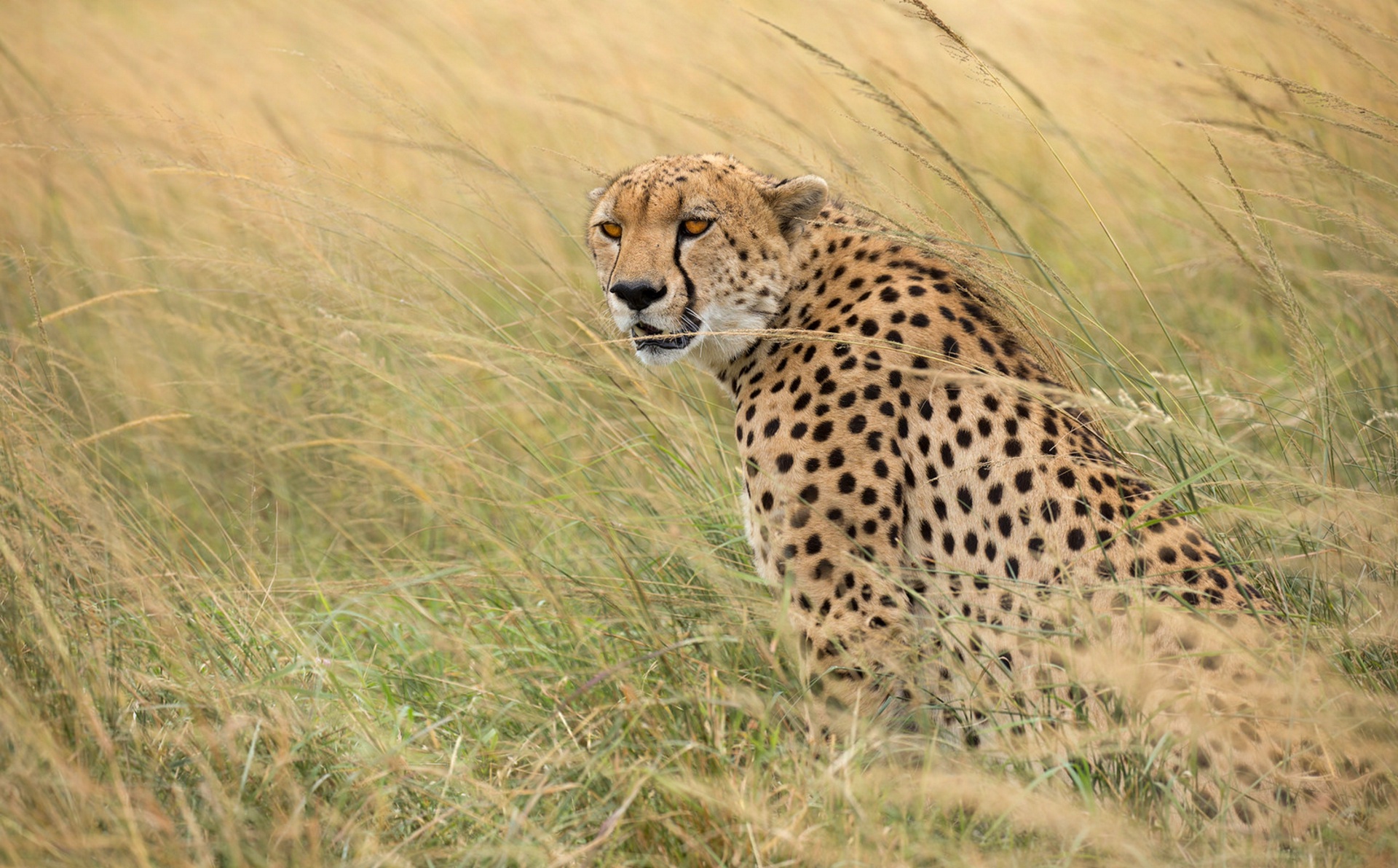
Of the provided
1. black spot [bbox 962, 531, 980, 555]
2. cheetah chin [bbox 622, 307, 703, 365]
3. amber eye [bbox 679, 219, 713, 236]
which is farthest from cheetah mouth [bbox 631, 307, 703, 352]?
black spot [bbox 962, 531, 980, 555]

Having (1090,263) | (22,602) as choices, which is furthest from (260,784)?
(1090,263)

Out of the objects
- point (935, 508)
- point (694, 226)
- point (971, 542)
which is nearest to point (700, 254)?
point (694, 226)

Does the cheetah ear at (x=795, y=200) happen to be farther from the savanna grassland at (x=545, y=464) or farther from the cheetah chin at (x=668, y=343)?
the cheetah chin at (x=668, y=343)

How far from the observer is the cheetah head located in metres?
3.02

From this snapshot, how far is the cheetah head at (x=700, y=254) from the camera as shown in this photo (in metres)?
3.02

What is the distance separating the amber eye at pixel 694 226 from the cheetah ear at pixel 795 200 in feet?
0.68

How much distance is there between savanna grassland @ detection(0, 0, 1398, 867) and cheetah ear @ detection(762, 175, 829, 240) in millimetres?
60

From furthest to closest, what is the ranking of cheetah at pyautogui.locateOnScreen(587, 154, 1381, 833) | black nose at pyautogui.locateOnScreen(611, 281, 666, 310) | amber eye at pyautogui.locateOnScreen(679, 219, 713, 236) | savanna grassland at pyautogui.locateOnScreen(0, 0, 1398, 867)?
amber eye at pyautogui.locateOnScreen(679, 219, 713, 236) < black nose at pyautogui.locateOnScreen(611, 281, 666, 310) < cheetah at pyautogui.locateOnScreen(587, 154, 1381, 833) < savanna grassland at pyautogui.locateOnScreen(0, 0, 1398, 867)

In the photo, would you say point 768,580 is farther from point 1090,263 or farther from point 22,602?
point 1090,263

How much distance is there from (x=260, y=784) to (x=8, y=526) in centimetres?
73

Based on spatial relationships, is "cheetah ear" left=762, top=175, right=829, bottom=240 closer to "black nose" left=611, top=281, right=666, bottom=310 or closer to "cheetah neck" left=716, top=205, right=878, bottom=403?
"cheetah neck" left=716, top=205, right=878, bottom=403

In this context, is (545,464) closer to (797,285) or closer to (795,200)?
(797,285)

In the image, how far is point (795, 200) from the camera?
316 centimetres

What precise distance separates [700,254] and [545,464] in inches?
27.5
